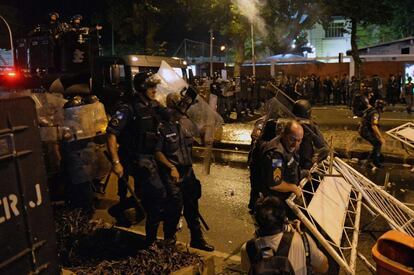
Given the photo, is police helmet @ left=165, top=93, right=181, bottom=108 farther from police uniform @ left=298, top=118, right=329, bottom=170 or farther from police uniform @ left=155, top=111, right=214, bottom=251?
police uniform @ left=298, top=118, right=329, bottom=170

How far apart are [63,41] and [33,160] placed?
751 cm

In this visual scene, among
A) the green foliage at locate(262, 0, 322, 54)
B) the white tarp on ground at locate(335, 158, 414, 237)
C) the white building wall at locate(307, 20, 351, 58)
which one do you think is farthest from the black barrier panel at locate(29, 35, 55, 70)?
the white building wall at locate(307, 20, 351, 58)

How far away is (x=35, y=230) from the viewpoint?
2.35 meters

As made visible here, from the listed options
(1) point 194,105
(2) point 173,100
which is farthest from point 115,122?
(1) point 194,105

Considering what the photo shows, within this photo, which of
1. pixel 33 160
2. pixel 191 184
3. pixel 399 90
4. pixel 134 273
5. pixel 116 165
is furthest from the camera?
pixel 399 90

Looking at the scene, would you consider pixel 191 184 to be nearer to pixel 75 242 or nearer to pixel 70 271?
pixel 75 242

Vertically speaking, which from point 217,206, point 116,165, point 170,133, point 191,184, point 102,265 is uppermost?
point 170,133

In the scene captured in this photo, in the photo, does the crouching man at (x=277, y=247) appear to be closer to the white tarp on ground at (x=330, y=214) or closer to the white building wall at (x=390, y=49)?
the white tarp on ground at (x=330, y=214)

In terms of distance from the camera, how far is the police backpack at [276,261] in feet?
8.39

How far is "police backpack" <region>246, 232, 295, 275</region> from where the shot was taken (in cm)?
256

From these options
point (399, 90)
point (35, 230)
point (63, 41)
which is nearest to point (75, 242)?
point (35, 230)

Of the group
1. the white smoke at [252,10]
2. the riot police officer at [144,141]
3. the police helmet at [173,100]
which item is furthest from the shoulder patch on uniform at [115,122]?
the white smoke at [252,10]

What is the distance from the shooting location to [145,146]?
4441 mm

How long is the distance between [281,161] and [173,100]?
1.55 meters
